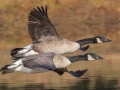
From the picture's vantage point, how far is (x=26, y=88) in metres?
31.2

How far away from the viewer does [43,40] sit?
2669 cm

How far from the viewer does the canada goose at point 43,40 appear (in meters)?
25.9

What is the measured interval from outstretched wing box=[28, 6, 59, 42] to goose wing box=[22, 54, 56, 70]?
6.66ft

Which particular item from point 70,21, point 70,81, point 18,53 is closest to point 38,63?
point 18,53

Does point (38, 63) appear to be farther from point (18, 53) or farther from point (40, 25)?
point (40, 25)

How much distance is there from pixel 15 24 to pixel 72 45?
2471cm

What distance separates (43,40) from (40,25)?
1.65 ft

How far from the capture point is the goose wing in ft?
78.3

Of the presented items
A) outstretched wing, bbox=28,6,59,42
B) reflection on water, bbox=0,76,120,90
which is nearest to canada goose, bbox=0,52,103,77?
outstretched wing, bbox=28,6,59,42

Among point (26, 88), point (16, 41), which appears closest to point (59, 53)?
point (26, 88)

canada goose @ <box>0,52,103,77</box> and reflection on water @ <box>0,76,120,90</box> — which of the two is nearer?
canada goose @ <box>0,52,103,77</box>

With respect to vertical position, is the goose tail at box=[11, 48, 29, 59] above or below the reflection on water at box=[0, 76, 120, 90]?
above

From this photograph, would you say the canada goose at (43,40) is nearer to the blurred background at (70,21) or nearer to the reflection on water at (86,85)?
the reflection on water at (86,85)

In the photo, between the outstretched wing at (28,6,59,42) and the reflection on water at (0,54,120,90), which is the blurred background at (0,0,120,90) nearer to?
the reflection on water at (0,54,120,90)
